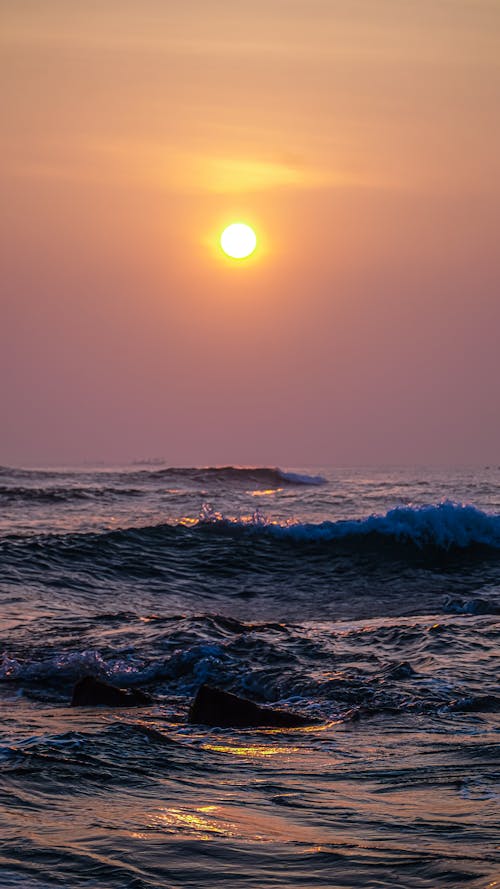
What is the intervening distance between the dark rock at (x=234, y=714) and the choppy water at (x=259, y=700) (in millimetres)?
218

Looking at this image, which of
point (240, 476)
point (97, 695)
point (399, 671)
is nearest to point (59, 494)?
point (240, 476)

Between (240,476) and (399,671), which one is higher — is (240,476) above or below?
above

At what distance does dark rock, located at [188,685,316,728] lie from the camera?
7.45 metres

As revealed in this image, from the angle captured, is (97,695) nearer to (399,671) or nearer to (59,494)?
(399,671)

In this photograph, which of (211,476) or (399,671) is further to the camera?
(211,476)

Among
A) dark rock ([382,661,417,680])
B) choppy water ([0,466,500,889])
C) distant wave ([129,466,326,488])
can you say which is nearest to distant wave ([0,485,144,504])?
choppy water ([0,466,500,889])

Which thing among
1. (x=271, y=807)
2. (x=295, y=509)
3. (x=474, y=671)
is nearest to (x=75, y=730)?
(x=271, y=807)

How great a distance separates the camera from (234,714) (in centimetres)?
751

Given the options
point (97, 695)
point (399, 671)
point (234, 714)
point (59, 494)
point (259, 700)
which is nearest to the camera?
point (234, 714)

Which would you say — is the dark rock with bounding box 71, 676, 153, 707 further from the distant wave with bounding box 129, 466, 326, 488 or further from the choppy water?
the distant wave with bounding box 129, 466, 326, 488

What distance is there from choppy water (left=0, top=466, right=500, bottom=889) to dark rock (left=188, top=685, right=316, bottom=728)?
0.22m

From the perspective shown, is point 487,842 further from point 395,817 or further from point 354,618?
point 354,618

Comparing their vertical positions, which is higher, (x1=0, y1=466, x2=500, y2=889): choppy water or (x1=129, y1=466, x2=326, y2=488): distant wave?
(x1=129, y1=466, x2=326, y2=488): distant wave

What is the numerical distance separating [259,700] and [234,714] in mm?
1386
